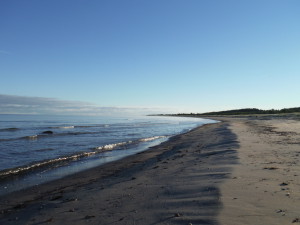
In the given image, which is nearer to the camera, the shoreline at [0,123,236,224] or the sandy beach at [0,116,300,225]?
the sandy beach at [0,116,300,225]

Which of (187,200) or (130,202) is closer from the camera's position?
(187,200)

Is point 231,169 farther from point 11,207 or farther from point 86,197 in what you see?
point 11,207

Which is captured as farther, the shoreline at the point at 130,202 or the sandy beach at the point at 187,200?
the shoreline at the point at 130,202

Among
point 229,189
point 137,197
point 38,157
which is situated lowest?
point 38,157

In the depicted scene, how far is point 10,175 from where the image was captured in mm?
10211

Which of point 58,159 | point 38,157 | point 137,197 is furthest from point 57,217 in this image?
point 38,157

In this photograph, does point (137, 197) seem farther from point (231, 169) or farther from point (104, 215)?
point (231, 169)

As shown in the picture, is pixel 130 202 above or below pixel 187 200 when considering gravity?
below

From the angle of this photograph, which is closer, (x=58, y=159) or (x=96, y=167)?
(x=96, y=167)

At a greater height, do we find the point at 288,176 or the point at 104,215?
the point at 288,176

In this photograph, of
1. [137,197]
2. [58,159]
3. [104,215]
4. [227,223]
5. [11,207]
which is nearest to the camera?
[227,223]

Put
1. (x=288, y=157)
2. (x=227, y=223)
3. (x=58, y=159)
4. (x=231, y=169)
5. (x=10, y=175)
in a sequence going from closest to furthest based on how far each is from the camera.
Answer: (x=227, y=223) → (x=231, y=169) → (x=288, y=157) → (x=10, y=175) → (x=58, y=159)

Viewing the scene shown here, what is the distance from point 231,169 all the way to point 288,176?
1535 mm

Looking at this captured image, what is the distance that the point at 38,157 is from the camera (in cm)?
1413
